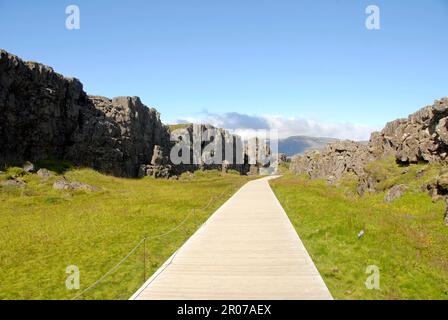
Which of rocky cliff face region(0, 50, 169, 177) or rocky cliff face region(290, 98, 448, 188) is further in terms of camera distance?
rocky cliff face region(0, 50, 169, 177)

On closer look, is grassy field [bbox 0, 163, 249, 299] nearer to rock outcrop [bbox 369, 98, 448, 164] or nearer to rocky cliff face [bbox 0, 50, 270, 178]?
rocky cliff face [bbox 0, 50, 270, 178]

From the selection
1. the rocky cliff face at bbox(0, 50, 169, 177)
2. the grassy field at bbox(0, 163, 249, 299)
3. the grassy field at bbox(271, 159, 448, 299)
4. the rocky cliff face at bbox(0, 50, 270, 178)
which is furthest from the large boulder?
the rocky cliff face at bbox(0, 50, 169, 177)

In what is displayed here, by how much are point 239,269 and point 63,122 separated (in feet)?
194

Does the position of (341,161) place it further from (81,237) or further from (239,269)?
(239,269)

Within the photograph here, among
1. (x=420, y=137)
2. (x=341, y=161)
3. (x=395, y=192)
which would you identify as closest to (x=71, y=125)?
(x=341, y=161)

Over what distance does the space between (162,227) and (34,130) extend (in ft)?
142

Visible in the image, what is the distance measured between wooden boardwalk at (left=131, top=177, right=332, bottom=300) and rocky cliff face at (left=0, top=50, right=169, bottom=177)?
42822 mm

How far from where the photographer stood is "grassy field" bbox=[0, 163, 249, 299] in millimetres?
13445

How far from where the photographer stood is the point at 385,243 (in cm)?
1723

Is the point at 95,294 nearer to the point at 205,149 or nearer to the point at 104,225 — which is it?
the point at 104,225

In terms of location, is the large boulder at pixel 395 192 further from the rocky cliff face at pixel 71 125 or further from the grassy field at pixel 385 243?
the rocky cliff face at pixel 71 125

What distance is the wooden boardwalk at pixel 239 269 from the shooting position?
11281 millimetres

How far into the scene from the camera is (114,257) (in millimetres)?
16812
